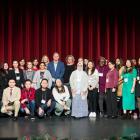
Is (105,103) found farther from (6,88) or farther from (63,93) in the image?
(6,88)

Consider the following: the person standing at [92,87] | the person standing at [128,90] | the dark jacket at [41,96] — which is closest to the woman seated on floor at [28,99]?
the dark jacket at [41,96]

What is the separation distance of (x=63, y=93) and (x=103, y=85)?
857 mm

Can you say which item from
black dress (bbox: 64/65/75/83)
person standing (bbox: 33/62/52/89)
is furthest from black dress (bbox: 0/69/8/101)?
black dress (bbox: 64/65/75/83)

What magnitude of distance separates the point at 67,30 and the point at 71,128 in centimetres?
473

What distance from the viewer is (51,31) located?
11.3 meters

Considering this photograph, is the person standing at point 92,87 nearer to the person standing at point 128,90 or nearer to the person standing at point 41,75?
the person standing at point 128,90

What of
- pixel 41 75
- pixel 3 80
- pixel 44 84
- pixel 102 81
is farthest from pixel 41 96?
pixel 102 81

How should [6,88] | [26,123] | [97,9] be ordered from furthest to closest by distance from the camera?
[97,9], [6,88], [26,123]

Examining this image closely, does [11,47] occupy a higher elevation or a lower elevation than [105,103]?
higher

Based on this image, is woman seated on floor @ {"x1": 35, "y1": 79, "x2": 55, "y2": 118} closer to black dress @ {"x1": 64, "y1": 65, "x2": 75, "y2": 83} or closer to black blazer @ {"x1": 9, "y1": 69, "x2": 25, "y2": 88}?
black blazer @ {"x1": 9, "y1": 69, "x2": 25, "y2": 88}

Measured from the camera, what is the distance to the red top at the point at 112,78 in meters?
8.41

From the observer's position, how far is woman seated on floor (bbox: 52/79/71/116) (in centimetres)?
862

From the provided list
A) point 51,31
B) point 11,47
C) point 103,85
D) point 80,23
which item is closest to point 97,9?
point 80,23

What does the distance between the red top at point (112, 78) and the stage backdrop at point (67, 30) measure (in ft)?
10.0
